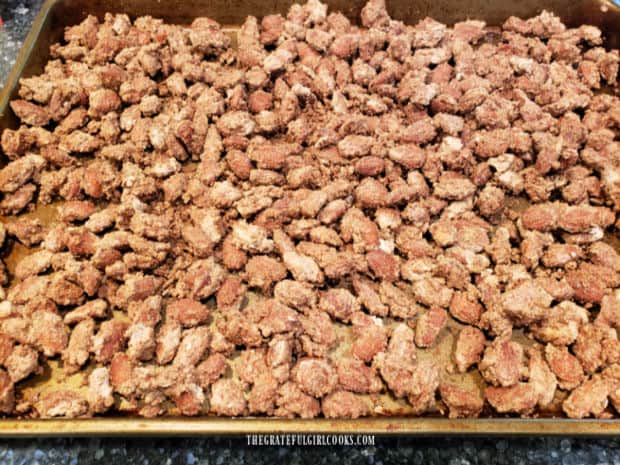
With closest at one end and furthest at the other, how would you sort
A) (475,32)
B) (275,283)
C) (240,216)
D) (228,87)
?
(275,283) < (240,216) < (228,87) < (475,32)

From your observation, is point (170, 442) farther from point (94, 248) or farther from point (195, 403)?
point (94, 248)

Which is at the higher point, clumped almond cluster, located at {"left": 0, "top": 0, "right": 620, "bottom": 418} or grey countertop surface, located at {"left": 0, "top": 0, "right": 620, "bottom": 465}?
clumped almond cluster, located at {"left": 0, "top": 0, "right": 620, "bottom": 418}

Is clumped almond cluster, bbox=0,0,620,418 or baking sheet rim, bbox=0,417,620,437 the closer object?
baking sheet rim, bbox=0,417,620,437

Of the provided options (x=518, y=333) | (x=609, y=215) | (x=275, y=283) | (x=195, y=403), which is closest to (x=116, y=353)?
(x=195, y=403)

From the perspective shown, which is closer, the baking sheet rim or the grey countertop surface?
the baking sheet rim

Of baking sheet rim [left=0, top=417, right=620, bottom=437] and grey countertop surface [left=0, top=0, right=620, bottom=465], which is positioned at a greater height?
baking sheet rim [left=0, top=417, right=620, bottom=437]
